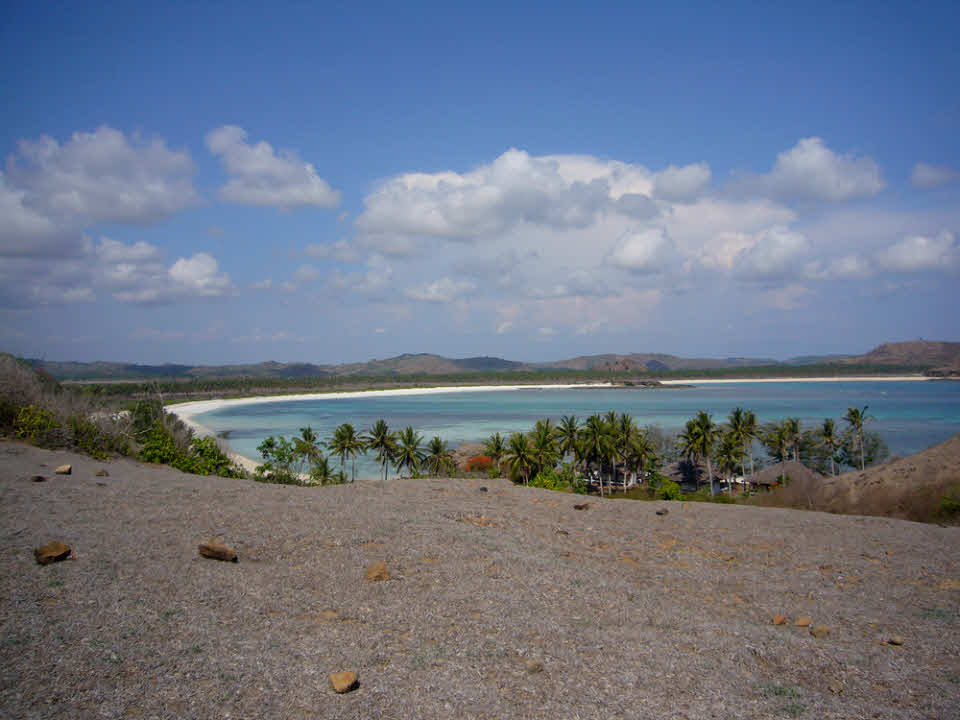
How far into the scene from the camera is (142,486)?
9.43 m

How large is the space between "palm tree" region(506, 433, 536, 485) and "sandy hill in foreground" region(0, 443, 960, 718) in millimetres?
27385

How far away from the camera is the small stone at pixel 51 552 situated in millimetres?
5320

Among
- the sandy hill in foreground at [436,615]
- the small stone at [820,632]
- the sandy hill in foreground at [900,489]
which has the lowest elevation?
the sandy hill in foreground at [900,489]

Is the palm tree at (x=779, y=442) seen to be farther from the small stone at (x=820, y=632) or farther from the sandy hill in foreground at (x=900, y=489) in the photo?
the small stone at (x=820, y=632)

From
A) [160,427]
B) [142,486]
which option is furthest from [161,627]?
[160,427]

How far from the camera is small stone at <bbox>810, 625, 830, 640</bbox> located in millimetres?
5859

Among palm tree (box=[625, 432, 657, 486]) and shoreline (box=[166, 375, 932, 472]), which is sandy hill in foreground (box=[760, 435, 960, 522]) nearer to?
palm tree (box=[625, 432, 657, 486])

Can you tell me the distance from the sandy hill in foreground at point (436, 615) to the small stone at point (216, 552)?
0.52 feet

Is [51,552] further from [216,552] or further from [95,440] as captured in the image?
[95,440]

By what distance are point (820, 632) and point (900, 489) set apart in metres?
11.7

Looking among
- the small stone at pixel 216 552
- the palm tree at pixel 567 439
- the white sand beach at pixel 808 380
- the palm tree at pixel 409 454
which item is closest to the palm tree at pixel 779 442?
the palm tree at pixel 567 439

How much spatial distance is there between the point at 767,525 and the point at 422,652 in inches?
341

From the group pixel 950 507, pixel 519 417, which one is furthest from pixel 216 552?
pixel 519 417

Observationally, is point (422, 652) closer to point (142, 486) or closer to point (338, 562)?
point (338, 562)
